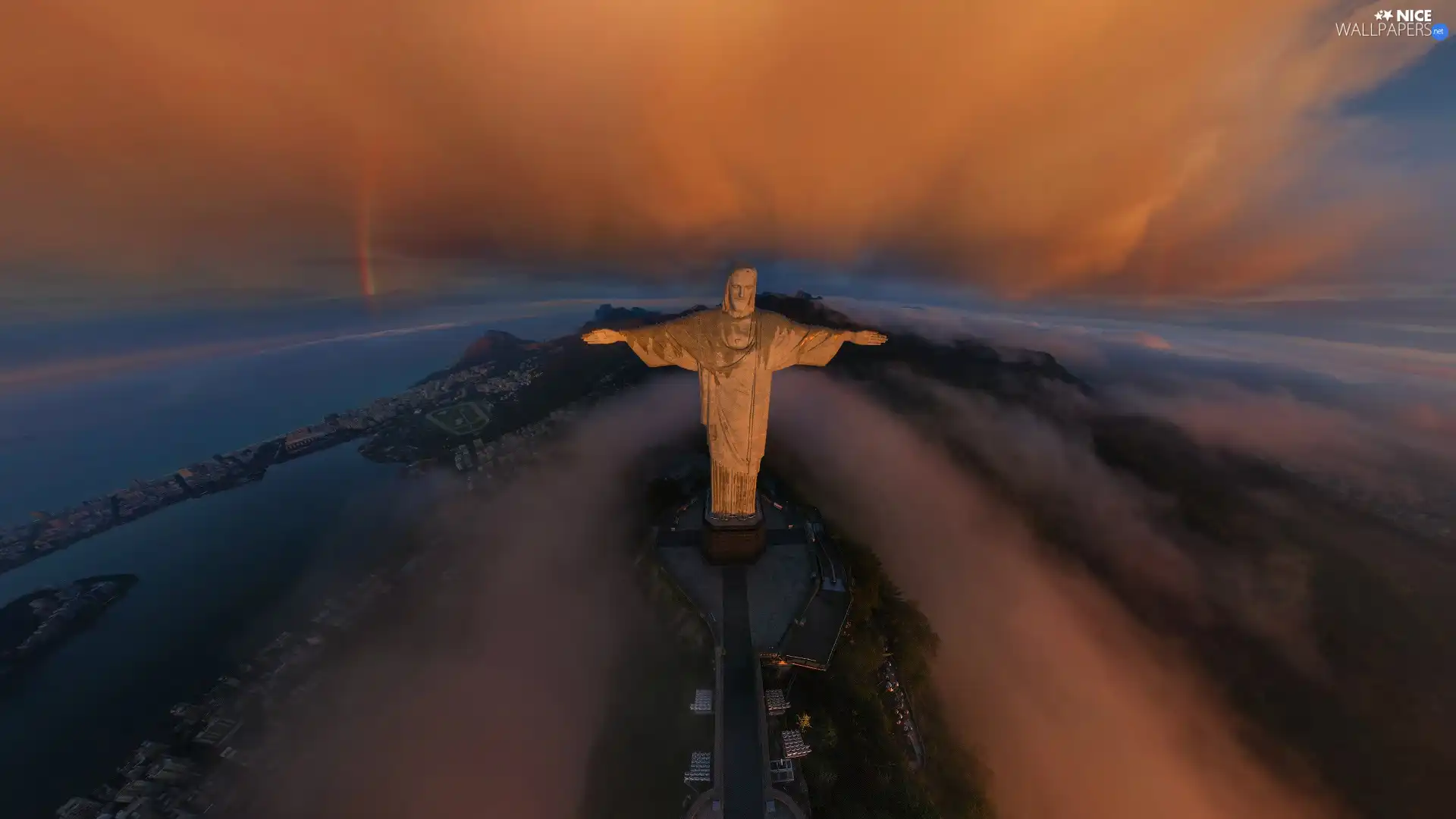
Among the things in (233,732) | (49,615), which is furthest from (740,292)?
(49,615)

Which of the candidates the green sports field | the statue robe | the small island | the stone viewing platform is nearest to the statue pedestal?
the stone viewing platform

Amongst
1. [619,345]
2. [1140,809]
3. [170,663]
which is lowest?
[170,663]

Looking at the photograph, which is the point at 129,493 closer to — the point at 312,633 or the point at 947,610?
the point at 312,633

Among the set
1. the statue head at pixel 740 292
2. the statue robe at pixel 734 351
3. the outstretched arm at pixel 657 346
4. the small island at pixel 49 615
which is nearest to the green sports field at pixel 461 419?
the small island at pixel 49 615

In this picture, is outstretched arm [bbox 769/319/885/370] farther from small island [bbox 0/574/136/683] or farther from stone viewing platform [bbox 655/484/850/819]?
small island [bbox 0/574/136/683]

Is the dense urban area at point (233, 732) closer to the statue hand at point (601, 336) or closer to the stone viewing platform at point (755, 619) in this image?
the stone viewing platform at point (755, 619)

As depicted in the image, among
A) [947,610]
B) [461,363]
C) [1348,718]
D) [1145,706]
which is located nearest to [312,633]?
[947,610]
